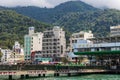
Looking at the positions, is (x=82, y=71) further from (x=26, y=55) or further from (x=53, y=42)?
(x=26, y=55)

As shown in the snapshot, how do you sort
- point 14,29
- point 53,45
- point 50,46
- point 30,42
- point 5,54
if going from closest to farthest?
point 53,45 → point 50,46 → point 30,42 → point 5,54 → point 14,29

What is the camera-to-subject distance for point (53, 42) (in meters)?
122

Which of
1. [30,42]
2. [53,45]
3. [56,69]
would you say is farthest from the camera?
[30,42]

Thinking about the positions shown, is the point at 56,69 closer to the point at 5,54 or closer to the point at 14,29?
the point at 5,54

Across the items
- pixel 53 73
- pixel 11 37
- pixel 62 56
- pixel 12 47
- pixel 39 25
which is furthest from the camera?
pixel 39 25

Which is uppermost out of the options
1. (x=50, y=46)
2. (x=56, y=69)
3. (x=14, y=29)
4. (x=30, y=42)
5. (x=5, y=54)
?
(x=14, y=29)

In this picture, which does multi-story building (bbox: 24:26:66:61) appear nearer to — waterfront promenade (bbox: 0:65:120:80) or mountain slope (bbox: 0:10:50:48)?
mountain slope (bbox: 0:10:50:48)

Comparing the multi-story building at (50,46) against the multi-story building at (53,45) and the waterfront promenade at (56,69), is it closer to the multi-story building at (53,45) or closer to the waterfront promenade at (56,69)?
the multi-story building at (53,45)

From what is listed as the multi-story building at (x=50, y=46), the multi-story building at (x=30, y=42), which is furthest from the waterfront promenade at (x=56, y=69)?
the multi-story building at (x=30, y=42)

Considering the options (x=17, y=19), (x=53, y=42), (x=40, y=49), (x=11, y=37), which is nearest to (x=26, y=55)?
(x=40, y=49)

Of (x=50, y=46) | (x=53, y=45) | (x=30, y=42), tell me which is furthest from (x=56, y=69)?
(x=30, y=42)

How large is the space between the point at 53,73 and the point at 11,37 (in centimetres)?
9672

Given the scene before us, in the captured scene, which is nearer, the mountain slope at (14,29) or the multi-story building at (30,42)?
the multi-story building at (30,42)

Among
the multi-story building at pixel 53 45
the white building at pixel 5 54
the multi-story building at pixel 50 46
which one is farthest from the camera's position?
the white building at pixel 5 54
